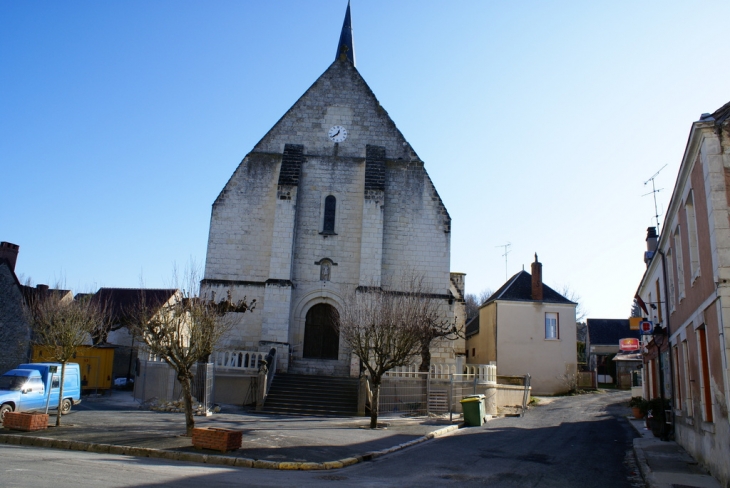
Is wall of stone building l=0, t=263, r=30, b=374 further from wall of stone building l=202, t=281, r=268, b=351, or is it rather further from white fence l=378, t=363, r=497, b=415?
white fence l=378, t=363, r=497, b=415

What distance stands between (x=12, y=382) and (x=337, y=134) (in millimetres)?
15460

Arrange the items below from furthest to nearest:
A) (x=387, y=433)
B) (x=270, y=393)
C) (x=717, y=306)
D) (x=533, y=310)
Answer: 1. (x=533, y=310)
2. (x=270, y=393)
3. (x=387, y=433)
4. (x=717, y=306)

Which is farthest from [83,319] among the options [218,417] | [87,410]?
[218,417]

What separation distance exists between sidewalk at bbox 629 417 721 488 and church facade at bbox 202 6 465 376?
10196mm

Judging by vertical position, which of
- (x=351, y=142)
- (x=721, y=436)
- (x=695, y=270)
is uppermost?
(x=351, y=142)

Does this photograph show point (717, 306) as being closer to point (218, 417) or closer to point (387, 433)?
point (387, 433)

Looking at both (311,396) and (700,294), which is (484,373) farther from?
(700,294)

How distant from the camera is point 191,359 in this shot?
43.4ft

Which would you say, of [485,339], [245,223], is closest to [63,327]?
[245,223]

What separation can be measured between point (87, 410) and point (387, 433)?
927 cm

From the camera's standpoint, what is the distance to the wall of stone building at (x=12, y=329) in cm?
2652

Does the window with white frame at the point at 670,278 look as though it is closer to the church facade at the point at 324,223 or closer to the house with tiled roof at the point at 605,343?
the church facade at the point at 324,223

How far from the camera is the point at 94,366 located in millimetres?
24453

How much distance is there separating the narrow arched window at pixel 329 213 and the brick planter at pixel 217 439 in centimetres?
1444
